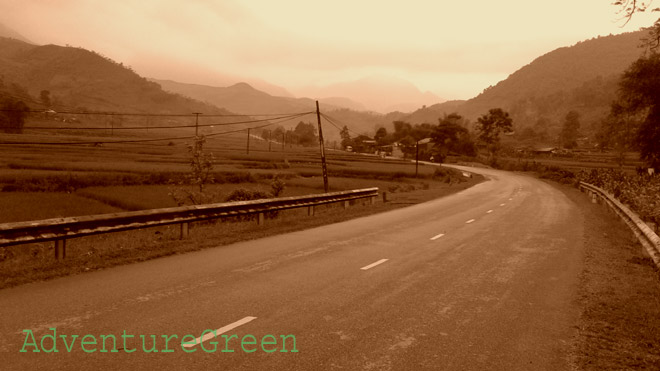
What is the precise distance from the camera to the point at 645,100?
136 ft

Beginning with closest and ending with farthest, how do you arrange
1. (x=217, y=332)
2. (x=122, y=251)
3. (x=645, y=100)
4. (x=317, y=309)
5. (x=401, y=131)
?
(x=217, y=332)
(x=317, y=309)
(x=122, y=251)
(x=645, y=100)
(x=401, y=131)

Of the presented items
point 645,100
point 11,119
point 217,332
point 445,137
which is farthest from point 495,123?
point 217,332

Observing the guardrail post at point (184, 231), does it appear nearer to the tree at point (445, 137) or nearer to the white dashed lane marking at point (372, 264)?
the white dashed lane marking at point (372, 264)

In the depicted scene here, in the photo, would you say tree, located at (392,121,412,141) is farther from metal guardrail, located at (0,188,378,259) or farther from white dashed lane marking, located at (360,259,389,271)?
white dashed lane marking, located at (360,259,389,271)

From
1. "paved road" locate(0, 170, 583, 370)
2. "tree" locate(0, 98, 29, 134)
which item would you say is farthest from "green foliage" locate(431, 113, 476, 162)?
"paved road" locate(0, 170, 583, 370)

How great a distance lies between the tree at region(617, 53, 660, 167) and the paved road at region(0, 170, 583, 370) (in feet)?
111

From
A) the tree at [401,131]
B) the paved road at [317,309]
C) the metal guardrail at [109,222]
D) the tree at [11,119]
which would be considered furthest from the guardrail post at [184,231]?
the tree at [401,131]

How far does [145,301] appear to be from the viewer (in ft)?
25.7

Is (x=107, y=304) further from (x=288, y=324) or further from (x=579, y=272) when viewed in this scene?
(x=579, y=272)

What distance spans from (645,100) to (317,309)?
43.3 meters

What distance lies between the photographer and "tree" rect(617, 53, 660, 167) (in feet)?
131

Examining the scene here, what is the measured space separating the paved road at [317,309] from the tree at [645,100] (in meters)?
34.0

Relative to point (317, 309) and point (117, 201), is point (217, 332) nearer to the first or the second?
point (317, 309)

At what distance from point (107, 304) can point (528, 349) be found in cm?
589
